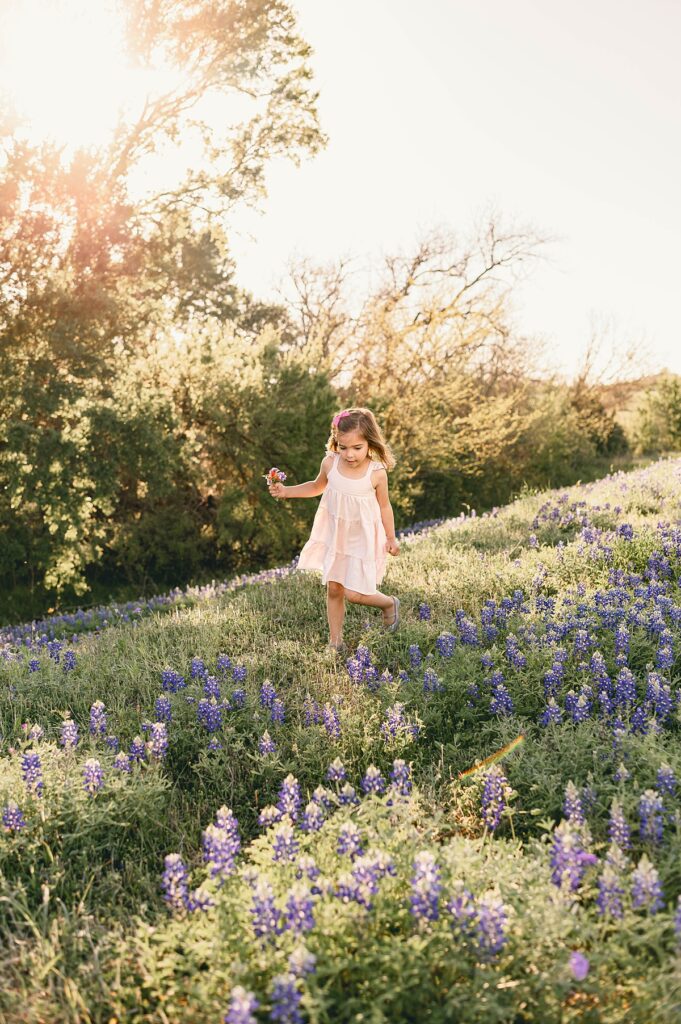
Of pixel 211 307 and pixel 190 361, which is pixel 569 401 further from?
pixel 190 361

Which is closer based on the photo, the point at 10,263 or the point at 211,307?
the point at 10,263

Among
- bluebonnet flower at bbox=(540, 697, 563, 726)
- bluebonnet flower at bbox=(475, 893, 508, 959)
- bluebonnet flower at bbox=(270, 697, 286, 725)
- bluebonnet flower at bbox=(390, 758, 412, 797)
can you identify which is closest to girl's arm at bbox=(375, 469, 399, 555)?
bluebonnet flower at bbox=(270, 697, 286, 725)

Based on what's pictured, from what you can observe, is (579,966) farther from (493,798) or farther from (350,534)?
(350,534)

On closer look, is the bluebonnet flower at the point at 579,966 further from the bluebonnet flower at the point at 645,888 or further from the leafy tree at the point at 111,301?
the leafy tree at the point at 111,301

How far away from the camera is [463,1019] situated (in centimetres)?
191

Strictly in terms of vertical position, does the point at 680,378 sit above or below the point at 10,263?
below

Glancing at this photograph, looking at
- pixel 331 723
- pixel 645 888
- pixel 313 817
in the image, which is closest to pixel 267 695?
pixel 331 723

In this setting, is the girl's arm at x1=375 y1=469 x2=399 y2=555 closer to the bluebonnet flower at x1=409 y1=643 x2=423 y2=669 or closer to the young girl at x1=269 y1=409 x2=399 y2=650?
the young girl at x1=269 y1=409 x2=399 y2=650

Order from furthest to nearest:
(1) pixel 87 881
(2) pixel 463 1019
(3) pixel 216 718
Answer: (3) pixel 216 718
(1) pixel 87 881
(2) pixel 463 1019

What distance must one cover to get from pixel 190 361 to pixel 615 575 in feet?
37.4

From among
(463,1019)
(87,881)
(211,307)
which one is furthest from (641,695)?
(211,307)

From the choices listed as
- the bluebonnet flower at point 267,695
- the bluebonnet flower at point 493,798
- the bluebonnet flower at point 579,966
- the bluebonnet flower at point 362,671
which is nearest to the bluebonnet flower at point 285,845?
the bluebonnet flower at point 493,798

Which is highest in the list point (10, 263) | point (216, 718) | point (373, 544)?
point (10, 263)

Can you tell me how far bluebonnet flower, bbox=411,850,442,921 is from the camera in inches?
83.0
